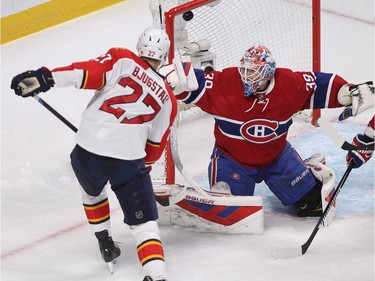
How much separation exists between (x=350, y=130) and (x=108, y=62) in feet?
Answer: 5.84

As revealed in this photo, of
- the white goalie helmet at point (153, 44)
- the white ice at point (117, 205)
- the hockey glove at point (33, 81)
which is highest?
the white goalie helmet at point (153, 44)

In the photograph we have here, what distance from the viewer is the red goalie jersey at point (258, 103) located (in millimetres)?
3930

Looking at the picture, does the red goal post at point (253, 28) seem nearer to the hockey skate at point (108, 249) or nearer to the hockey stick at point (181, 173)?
the hockey stick at point (181, 173)

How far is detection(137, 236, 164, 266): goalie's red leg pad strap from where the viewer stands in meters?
3.48

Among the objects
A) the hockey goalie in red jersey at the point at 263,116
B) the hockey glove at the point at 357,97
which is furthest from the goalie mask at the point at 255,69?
the hockey glove at the point at 357,97

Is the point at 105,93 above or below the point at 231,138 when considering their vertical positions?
above

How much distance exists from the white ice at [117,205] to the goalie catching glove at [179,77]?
0.56m

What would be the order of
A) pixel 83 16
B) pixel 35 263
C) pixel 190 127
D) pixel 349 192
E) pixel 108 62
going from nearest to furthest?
pixel 108 62, pixel 35 263, pixel 349 192, pixel 190 127, pixel 83 16

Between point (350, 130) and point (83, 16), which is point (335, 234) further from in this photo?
point (83, 16)

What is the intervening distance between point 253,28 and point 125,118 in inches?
74.0

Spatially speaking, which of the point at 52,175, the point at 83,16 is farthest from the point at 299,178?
the point at 83,16

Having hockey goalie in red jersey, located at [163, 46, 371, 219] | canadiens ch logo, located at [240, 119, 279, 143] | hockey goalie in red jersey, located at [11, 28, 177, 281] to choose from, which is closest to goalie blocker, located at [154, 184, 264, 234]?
hockey goalie in red jersey, located at [163, 46, 371, 219]

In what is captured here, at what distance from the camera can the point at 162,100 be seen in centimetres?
354

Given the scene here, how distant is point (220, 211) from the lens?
157 inches
